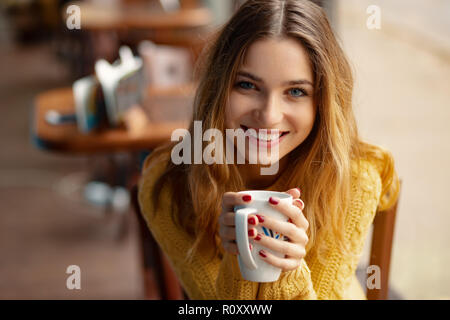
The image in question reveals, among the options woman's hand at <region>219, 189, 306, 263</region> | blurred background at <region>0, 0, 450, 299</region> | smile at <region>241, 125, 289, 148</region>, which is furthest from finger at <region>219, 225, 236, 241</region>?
blurred background at <region>0, 0, 450, 299</region>

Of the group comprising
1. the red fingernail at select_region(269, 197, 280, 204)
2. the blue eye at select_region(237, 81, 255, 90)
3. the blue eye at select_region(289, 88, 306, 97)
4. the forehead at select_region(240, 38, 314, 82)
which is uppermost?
the forehead at select_region(240, 38, 314, 82)

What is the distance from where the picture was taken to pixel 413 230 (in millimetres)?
2270

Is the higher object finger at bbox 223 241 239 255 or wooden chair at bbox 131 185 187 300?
finger at bbox 223 241 239 255

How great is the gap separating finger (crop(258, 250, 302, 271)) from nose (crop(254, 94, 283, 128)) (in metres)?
0.15

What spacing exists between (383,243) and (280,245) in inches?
14.0

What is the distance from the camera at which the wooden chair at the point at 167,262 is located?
90 centimetres

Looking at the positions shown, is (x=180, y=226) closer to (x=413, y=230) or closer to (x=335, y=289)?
(x=335, y=289)

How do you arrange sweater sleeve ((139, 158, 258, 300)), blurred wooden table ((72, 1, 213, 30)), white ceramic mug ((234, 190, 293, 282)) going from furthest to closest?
blurred wooden table ((72, 1, 213, 30)) < sweater sleeve ((139, 158, 258, 300)) < white ceramic mug ((234, 190, 293, 282))

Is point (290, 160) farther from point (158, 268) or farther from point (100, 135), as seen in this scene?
point (100, 135)

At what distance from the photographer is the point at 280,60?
24.4 inches

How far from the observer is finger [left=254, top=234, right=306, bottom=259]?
61 centimetres
